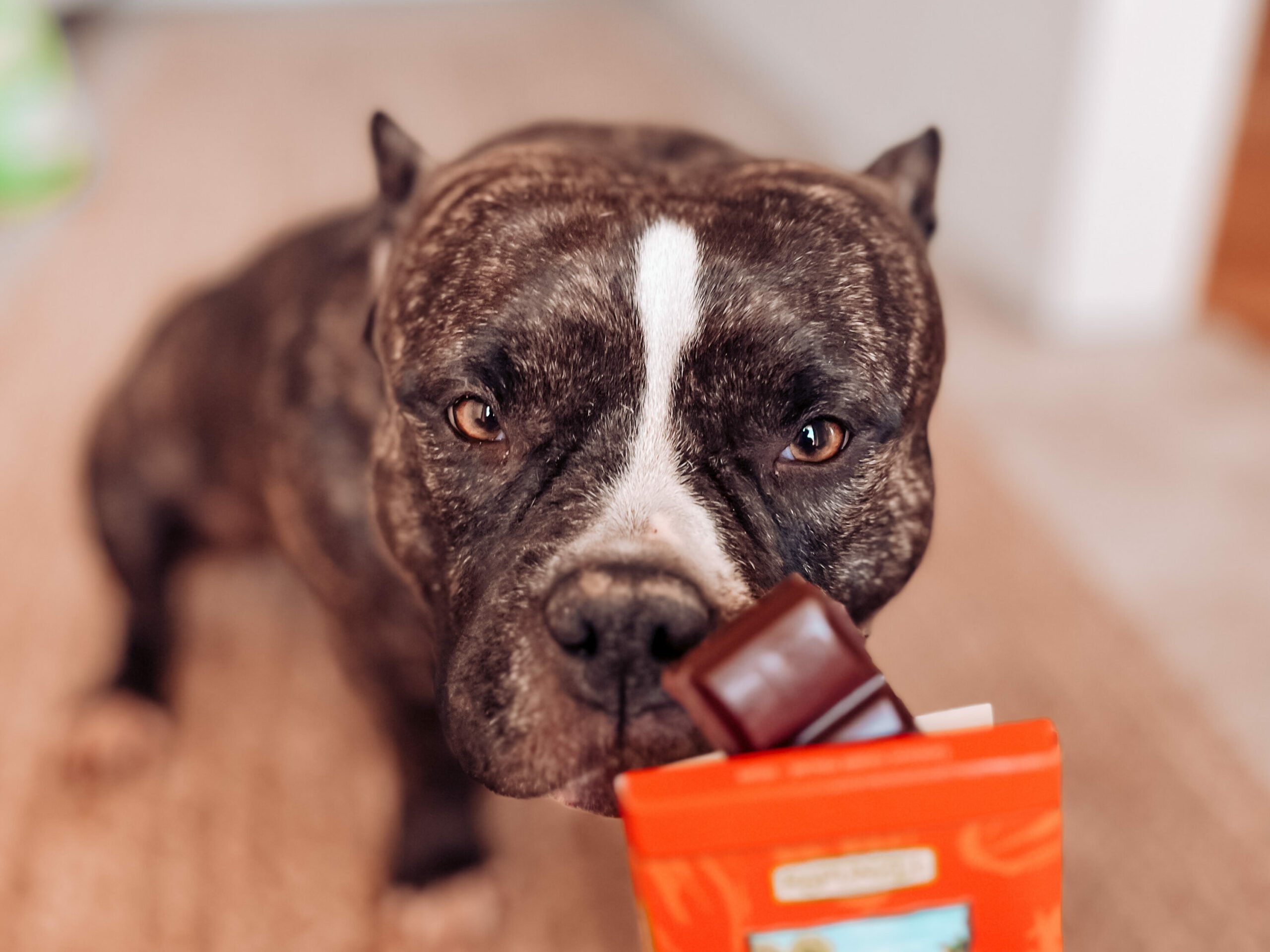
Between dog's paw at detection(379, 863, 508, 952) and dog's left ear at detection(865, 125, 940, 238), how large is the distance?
100 centimetres

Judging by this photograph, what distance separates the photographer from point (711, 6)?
533 cm

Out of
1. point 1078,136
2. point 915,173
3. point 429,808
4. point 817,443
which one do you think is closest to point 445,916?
point 429,808

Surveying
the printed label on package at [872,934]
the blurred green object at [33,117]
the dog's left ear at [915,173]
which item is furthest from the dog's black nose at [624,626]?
the blurred green object at [33,117]

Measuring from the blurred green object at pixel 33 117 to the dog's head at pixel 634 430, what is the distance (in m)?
2.88

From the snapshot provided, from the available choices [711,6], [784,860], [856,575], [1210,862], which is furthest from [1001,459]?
[711,6]

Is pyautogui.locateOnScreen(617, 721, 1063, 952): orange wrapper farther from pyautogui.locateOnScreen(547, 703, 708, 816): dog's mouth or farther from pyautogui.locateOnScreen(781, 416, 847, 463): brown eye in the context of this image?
pyautogui.locateOnScreen(781, 416, 847, 463): brown eye

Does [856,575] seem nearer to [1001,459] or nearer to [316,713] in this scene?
[316,713]

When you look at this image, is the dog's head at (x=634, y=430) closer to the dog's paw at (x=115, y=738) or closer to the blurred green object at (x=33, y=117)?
the dog's paw at (x=115, y=738)

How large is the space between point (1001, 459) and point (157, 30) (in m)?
5.28

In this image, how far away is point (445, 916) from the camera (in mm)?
1461

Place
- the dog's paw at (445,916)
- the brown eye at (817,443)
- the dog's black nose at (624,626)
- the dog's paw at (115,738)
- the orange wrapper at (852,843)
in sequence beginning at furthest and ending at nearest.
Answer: the dog's paw at (115,738) → the dog's paw at (445,916) → the brown eye at (817,443) → the dog's black nose at (624,626) → the orange wrapper at (852,843)

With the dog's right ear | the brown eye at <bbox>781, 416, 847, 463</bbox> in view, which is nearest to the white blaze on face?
the brown eye at <bbox>781, 416, 847, 463</bbox>

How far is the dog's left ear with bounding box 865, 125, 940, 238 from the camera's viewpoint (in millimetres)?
1229

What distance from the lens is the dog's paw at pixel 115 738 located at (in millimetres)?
1701
